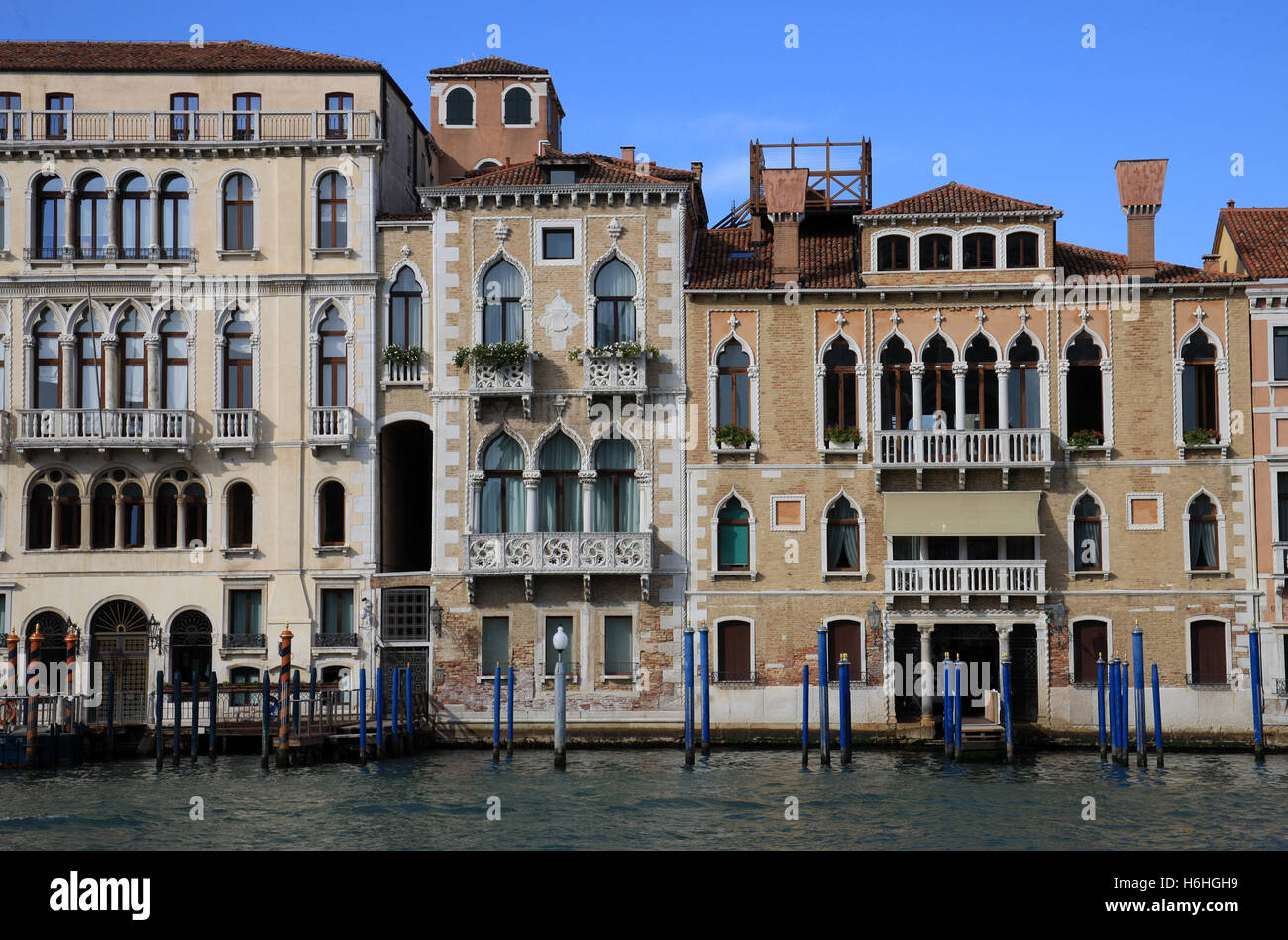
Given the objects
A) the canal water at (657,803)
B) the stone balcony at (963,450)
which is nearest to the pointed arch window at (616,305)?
the stone balcony at (963,450)

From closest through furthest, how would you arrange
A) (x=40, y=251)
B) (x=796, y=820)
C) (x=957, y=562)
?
(x=796, y=820), (x=957, y=562), (x=40, y=251)

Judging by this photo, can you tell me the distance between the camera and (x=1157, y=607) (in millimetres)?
29125

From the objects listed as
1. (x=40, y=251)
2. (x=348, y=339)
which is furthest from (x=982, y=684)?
(x=40, y=251)

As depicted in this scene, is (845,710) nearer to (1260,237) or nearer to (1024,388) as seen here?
(1024,388)

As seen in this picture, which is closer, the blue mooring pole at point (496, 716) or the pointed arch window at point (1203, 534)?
the blue mooring pole at point (496, 716)

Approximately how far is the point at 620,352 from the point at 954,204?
7.32 m

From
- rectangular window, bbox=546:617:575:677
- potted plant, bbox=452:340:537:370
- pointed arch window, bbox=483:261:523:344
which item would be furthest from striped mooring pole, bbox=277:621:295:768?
pointed arch window, bbox=483:261:523:344

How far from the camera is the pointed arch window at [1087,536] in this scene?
29.4 metres

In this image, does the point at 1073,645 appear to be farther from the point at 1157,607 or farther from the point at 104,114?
the point at 104,114

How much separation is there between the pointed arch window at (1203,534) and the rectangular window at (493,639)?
13.7 meters

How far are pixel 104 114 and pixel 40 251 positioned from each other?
10.3ft

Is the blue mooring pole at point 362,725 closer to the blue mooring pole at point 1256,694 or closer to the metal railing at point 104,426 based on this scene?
the metal railing at point 104,426

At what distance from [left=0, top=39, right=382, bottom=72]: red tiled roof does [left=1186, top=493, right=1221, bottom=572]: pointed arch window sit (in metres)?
18.9

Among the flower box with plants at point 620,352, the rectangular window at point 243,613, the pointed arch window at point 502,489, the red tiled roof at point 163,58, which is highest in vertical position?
the red tiled roof at point 163,58
